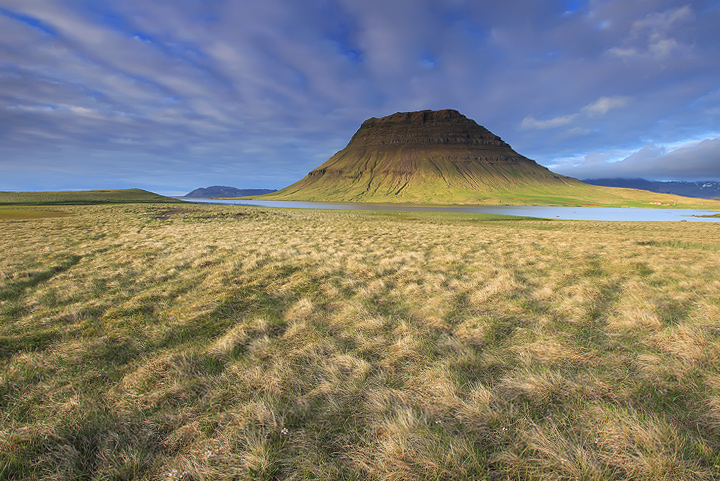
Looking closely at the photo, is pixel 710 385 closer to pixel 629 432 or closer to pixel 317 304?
pixel 629 432

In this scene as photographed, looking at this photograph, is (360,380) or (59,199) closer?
(360,380)

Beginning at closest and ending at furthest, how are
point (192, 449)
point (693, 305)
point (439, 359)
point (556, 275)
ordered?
1. point (192, 449)
2. point (439, 359)
3. point (693, 305)
4. point (556, 275)

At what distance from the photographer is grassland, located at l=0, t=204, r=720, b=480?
2.89 m

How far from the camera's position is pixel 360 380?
4281 millimetres

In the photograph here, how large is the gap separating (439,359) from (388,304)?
3.04m

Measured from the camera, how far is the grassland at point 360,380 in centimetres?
289

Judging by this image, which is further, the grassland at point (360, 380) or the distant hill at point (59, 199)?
the distant hill at point (59, 199)

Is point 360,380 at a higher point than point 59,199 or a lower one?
lower

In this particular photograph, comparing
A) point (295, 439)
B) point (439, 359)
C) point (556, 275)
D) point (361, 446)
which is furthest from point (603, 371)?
point (556, 275)

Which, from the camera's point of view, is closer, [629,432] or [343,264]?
[629,432]

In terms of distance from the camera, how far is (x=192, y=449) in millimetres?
3062

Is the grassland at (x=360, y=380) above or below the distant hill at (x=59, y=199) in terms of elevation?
below

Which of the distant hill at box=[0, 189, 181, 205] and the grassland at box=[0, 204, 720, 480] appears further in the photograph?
the distant hill at box=[0, 189, 181, 205]

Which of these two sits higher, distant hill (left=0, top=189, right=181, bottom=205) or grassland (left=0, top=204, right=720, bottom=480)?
distant hill (left=0, top=189, right=181, bottom=205)
